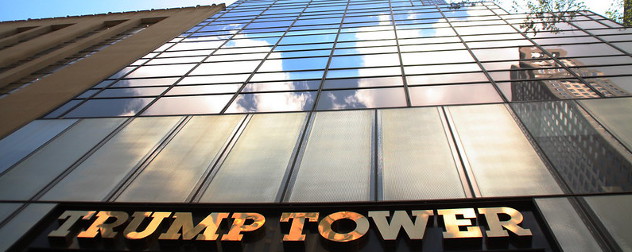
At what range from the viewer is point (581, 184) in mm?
8672

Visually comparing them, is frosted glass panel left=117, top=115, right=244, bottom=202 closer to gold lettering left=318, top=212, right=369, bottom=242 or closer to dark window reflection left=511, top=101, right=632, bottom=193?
gold lettering left=318, top=212, right=369, bottom=242

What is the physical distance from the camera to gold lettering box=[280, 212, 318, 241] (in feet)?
25.7

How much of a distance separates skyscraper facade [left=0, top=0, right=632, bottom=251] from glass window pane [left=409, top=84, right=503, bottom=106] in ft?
0.30

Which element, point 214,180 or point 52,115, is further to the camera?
point 52,115

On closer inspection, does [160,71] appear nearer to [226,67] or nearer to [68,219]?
[226,67]

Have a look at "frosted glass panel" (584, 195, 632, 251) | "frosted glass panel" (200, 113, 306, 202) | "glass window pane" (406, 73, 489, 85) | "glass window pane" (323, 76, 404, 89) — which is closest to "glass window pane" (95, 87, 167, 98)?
"frosted glass panel" (200, 113, 306, 202)

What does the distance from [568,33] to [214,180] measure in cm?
1891

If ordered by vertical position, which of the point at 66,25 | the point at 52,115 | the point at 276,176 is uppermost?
the point at 66,25

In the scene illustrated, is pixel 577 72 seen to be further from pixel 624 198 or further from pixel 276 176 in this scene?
pixel 276 176

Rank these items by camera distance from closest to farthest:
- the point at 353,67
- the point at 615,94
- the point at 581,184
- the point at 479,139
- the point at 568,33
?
the point at 581,184 < the point at 479,139 < the point at 615,94 < the point at 353,67 < the point at 568,33

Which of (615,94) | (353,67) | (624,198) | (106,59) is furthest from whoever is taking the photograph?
(106,59)

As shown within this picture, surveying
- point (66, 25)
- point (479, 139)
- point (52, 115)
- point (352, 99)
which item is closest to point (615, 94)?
point (479, 139)

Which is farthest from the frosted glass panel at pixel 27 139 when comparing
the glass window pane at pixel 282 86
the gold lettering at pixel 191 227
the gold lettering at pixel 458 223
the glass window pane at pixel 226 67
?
the gold lettering at pixel 458 223

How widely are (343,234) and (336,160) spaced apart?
2.93 meters
